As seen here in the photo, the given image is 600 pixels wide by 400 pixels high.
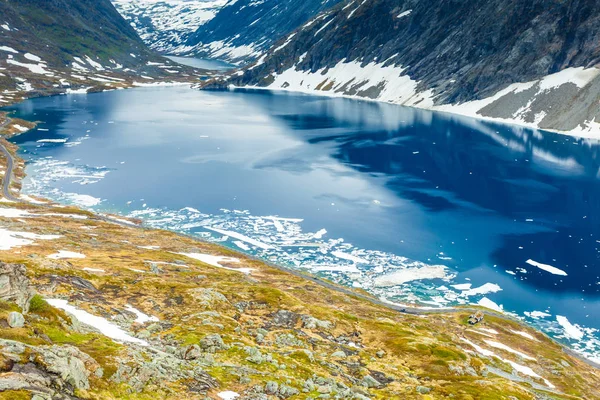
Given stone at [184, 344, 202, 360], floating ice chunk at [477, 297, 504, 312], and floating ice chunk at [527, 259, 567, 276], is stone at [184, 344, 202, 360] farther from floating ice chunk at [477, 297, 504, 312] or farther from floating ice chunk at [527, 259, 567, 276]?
floating ice chunk at [527, 259, 567, 276]

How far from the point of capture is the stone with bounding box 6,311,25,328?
83.3 ft

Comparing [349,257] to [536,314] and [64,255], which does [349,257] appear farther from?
[64,255]

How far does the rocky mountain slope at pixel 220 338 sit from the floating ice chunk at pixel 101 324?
217 millimetres

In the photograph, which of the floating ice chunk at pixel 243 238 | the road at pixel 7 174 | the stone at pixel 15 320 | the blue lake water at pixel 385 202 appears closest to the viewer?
the stone at pixel 15 320

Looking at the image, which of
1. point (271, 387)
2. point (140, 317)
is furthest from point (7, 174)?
point (271, 387)

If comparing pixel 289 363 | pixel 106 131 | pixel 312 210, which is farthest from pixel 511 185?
pixel 106 131

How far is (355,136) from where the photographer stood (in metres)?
188

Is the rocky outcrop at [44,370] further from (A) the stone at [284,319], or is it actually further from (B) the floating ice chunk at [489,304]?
(B) the floating ice chunk at [489,304]

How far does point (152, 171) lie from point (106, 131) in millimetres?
68504

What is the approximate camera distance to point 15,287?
29.3 metres

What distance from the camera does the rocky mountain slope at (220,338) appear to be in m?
24.4

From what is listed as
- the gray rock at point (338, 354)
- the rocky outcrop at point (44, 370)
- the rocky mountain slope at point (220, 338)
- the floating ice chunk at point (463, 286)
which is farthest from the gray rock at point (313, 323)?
the floating ice chunk at point (463, 286)

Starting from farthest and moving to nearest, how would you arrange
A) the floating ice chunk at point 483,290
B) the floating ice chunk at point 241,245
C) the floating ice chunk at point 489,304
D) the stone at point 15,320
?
1. the floating ice chunk at point 241,245
2. the floating ice chunk at point 483,290
3. the floating ice chunk at point 489,304
4. the stone at point 15,320

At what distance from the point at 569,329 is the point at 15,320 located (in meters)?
62.8
